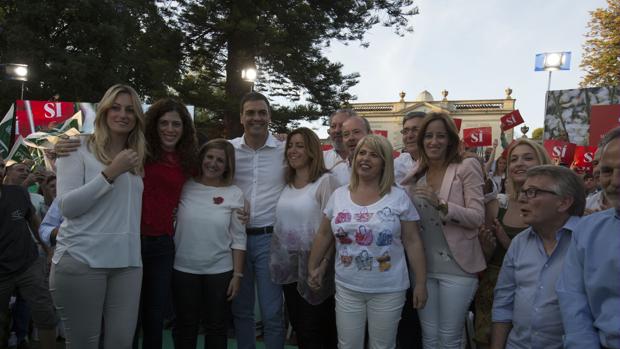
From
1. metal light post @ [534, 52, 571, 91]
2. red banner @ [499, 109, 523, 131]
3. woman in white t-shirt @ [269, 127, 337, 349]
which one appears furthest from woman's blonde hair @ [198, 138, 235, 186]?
metal light post @ [534, 52, 571, 91]

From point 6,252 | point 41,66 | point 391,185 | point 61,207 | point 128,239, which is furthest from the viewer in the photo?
point 41,66

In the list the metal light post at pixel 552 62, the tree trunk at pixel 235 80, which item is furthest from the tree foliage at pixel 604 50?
the tree trunk at pixel 235 80

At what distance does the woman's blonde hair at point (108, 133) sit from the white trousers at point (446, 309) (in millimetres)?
1822

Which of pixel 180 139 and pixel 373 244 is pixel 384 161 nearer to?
pixel 373 244

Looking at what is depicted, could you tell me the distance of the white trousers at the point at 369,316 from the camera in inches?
99.7

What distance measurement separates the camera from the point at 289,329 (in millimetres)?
4266

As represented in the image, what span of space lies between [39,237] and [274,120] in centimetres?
985

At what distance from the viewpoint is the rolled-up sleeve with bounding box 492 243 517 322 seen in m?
2.36

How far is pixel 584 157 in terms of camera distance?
7.41 m

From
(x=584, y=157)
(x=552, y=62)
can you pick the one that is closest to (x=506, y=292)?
(x=584, y=157)

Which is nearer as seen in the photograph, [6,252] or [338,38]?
[6,252]

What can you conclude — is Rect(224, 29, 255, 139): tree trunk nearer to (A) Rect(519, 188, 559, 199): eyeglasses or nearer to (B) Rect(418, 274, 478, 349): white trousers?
(B) Rect(418, 274, 478, 349): white trousers

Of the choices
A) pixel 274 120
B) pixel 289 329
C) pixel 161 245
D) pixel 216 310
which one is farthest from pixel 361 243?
pixel 274 120

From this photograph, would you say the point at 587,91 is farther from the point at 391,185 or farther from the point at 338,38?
the point at 391,185
